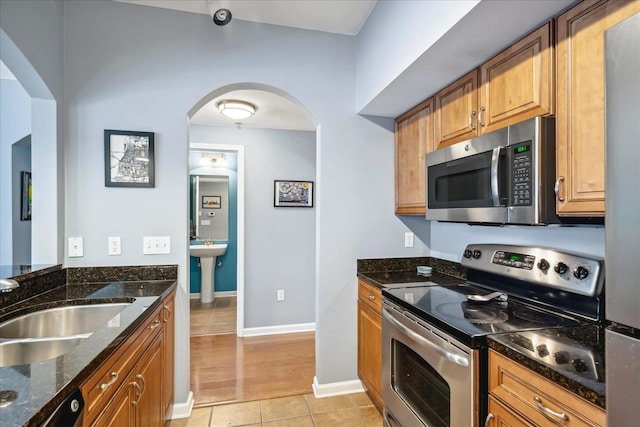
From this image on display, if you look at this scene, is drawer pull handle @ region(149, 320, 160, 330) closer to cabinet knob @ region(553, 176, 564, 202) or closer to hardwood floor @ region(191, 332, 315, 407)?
hardwood floor @ region(191, 332, 315, 407)

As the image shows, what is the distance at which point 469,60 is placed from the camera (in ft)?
5.30

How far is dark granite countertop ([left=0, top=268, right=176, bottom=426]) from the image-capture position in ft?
2.38

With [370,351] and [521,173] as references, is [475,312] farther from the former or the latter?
[370,351]

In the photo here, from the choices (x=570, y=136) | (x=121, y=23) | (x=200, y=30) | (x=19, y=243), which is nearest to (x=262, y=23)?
(x=200, y=30)

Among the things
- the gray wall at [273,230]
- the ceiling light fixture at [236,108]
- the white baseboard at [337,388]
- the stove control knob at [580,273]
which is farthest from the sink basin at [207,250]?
the stove control knob at [580,273]

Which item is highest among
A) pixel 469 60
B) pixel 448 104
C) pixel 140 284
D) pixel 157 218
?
pixel 469 60

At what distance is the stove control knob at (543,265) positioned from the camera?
4.84ft

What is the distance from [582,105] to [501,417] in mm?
1147

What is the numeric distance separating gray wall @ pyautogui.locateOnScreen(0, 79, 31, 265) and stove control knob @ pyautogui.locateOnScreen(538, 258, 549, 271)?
14.1 feet

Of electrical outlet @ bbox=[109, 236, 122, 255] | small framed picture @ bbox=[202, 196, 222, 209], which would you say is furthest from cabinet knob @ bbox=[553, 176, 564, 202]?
small framed picture @ bbox=[202, 196, 222, 209]

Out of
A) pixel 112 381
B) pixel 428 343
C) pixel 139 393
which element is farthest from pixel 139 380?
pixel 428 343

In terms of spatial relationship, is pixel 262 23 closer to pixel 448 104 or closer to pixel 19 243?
pixel 448 104

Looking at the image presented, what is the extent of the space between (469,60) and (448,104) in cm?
32

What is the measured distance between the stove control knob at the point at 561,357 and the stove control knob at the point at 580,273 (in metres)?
0.43
